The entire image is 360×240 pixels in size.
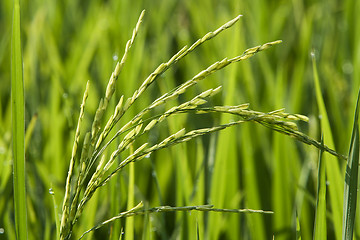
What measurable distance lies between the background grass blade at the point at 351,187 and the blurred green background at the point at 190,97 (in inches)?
4.8

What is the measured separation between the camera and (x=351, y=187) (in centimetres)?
52

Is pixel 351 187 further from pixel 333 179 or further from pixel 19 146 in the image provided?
pixel 19 146

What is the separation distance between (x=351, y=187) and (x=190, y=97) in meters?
0.92

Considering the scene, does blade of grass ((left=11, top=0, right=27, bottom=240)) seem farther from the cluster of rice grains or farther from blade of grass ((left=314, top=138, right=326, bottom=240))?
blade of grass ((left=314, top=138, right=326, bottom=240))

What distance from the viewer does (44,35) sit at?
1.55 meters

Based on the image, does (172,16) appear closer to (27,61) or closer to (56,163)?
(27,61)

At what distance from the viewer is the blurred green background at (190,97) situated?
0.85 metres

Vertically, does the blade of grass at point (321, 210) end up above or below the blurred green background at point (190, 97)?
below

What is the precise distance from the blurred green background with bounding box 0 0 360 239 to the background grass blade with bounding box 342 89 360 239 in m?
0.12

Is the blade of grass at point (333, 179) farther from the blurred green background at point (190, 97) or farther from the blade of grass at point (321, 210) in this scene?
the blade of grass at point (321, 210)

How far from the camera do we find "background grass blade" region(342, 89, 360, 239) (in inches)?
20.3

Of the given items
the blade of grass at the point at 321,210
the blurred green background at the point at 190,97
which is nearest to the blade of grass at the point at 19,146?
the blurred green background at the point at 190,97

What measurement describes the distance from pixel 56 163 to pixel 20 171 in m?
0.53

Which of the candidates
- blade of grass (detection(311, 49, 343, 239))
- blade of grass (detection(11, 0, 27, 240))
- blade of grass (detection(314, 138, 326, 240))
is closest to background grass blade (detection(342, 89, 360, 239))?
blade of grass (detection(314, 138, 326, 240))
